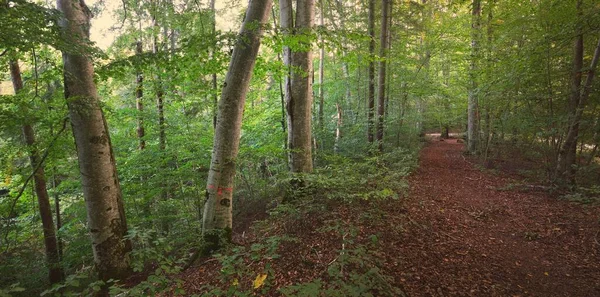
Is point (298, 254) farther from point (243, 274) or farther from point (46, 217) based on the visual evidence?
point (46, 217)

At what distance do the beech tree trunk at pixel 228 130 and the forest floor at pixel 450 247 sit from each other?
60 centimetres

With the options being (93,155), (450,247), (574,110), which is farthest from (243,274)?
(574,110)

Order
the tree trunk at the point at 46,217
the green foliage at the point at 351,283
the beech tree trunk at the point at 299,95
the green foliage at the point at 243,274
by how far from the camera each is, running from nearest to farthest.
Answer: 1. the green foliage at the point at 351,283
2. the green foliage at the point at 243,274
3. the beech tree trunk at the point at 299,95
4. the tree trunk at the point at 46,217

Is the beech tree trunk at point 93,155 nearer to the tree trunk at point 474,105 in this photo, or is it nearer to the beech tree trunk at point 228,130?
the beech tree trunk at point 228,130

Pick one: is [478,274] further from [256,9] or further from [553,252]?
[256,9]

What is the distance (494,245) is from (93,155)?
6.80 metres

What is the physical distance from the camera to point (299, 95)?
5.79 metres

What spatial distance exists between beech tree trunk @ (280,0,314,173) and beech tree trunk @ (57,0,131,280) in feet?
10.8

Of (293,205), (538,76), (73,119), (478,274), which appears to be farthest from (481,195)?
(73,119)

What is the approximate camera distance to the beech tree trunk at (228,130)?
4.11m

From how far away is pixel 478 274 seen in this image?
3658 millimetres

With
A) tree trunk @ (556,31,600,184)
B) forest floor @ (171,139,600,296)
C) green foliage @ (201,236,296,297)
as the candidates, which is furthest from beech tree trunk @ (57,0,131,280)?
tree trunk @ (556,31,600,184)

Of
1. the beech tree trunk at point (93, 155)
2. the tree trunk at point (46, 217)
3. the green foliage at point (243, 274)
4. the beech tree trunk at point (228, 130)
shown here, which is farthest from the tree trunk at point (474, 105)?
the tree trunk at point (46, 217)

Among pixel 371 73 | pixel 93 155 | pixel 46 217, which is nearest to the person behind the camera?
pixel 93 155
